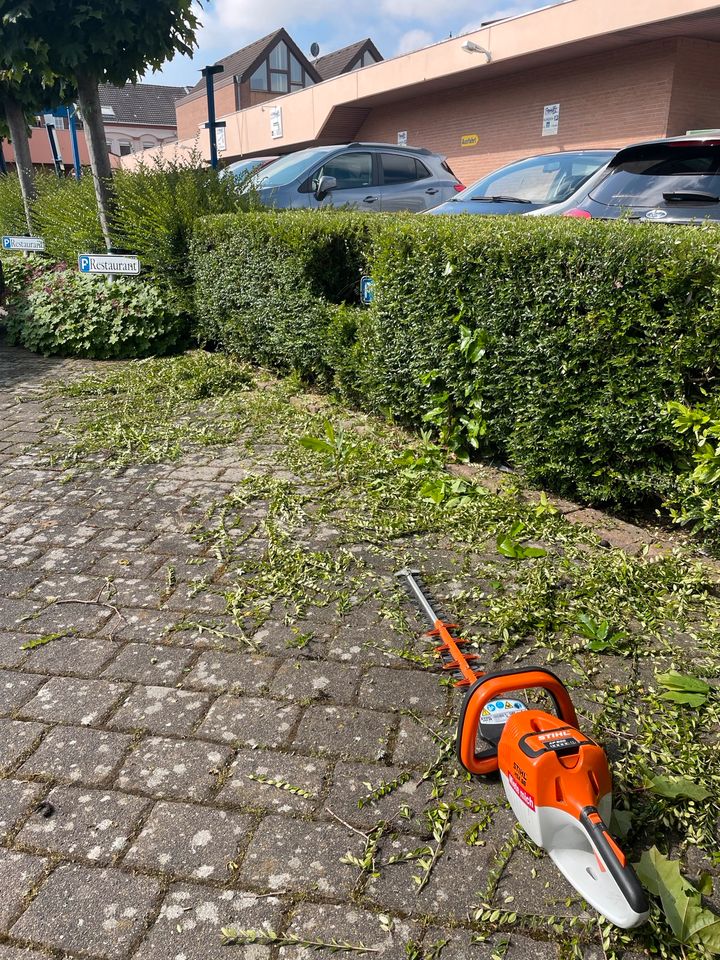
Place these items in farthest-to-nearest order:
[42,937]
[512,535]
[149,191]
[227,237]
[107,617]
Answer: [149,191] < [227,237] < [512,535] < [107,617] < [42,937]

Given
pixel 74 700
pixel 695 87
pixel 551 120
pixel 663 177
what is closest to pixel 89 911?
pixel 74 700

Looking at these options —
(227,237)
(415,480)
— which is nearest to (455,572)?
(415,480)

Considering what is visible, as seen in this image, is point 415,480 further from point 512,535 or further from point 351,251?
point 351,251

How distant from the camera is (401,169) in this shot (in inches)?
438

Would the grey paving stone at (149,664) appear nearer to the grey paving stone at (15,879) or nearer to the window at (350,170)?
the grey paving stone at (15,879)

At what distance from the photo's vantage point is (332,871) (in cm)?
206

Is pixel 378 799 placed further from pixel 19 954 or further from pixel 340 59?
pixel 340 59

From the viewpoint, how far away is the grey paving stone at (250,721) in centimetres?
255

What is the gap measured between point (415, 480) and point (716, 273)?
2031mm

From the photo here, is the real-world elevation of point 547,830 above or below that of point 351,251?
below

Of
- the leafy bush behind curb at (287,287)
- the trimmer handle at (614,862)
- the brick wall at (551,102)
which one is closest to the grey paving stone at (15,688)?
the trimmer handle at (614,862)

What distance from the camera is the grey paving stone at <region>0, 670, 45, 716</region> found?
272cm

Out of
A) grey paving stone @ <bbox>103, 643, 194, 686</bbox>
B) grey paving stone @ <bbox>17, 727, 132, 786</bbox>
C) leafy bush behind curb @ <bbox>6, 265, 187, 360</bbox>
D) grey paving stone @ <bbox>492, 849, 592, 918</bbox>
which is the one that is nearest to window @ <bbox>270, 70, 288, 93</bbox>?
leafy bush behind curb @ <bbox>6, 265, 187, 360</bbox>

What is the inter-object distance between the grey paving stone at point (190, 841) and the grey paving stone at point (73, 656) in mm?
852
